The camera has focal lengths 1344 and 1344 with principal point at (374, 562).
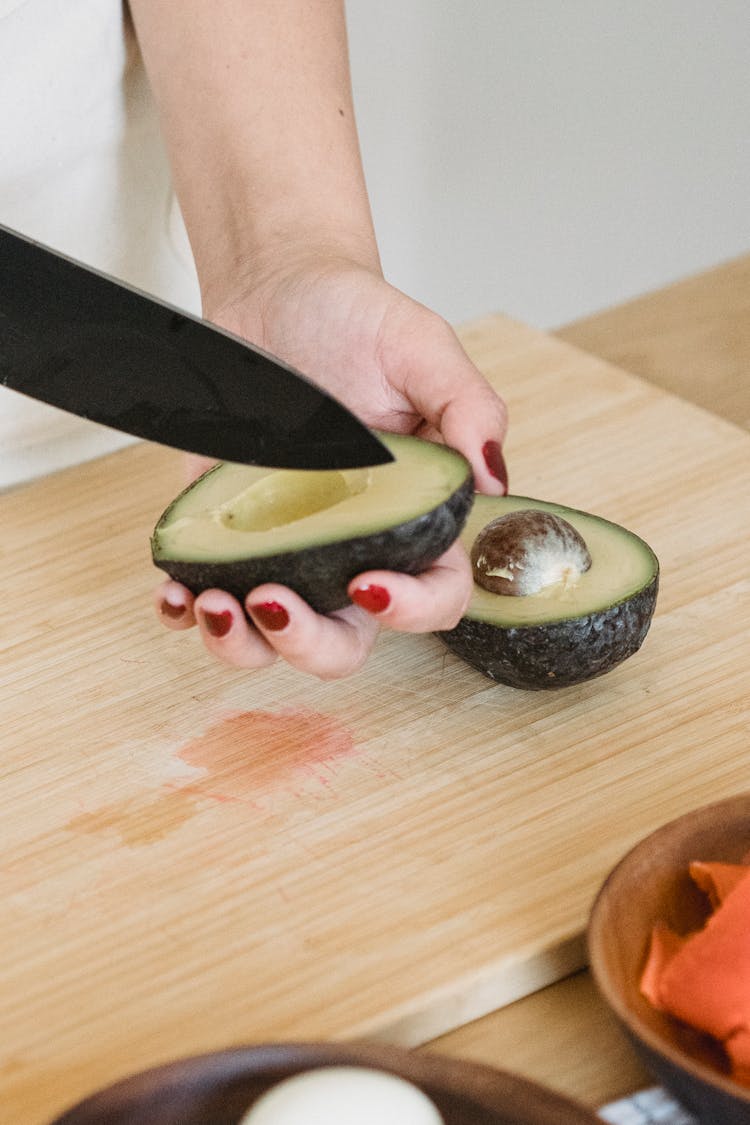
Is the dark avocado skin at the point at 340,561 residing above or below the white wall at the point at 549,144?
above

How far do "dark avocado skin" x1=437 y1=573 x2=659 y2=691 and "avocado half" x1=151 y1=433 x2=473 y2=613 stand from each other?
0.35 feet

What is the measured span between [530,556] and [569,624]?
0.07 m

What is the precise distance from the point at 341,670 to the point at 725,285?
3.66 ft

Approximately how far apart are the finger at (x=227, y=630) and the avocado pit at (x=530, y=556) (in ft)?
0.64

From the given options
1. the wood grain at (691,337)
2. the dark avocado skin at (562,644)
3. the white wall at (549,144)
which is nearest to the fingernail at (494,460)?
the dark avocado skin at (562,644)

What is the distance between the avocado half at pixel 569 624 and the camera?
41.1 inches

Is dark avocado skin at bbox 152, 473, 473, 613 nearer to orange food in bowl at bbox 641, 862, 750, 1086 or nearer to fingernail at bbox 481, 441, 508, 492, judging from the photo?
fingernail at bbox 481, 441, 508, 492

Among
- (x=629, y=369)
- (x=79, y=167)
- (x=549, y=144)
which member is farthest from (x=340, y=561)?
(x=549, y=144)

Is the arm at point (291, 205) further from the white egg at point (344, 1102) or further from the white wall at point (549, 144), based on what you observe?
the white wall at point (549, 144)

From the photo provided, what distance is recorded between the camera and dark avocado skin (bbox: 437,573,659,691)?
1.04m

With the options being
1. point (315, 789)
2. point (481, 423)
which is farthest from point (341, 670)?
point (481, 423)

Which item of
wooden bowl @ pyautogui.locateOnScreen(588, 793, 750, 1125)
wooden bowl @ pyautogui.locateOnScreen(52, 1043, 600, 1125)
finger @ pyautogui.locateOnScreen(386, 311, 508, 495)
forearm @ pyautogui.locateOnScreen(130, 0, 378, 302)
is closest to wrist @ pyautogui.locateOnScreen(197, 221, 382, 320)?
forearm @ pyautogui.locateOnScreen(130, 0, 378, 302)

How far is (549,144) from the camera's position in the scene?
11.1 ft

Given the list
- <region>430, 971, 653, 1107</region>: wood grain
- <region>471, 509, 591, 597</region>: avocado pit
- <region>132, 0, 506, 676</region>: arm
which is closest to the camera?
<region>430, 971, 653, 1107</region>: wood grain
